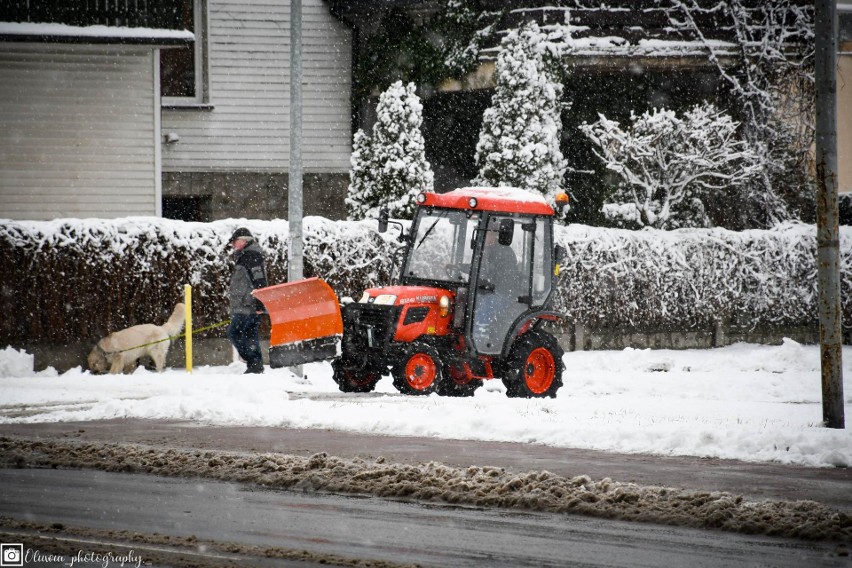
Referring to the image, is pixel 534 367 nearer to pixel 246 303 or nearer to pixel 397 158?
pixel 246 303

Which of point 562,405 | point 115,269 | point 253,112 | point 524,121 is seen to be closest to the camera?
point 562,405

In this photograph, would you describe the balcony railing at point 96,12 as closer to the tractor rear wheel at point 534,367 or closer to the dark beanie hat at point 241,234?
the dark beanie hat at point 241,234

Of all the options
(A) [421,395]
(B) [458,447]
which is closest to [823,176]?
(B) [458,447]

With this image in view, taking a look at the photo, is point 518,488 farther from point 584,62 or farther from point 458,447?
point 584,62

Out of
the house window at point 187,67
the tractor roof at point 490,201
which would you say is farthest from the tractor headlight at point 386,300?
the house window at point 187,67

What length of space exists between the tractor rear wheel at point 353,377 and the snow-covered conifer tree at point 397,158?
364 inches

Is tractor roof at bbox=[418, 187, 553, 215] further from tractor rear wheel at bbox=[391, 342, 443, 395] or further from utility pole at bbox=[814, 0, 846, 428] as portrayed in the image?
utility pole at bbox=[814, 0, 846, 428]

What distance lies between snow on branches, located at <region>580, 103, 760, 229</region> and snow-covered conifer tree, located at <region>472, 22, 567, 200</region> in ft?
4.47

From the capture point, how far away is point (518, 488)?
9453mm

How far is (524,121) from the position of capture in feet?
84.7

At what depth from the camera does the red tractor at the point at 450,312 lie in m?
16.0

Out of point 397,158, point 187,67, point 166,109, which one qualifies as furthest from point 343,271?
point 187,67

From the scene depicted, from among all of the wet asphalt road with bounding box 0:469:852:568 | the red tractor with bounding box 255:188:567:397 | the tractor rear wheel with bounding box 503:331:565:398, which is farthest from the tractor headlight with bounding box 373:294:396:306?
the wet asphalt road with bounding box 0:469:852:568

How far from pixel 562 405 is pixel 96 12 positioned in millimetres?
13060
